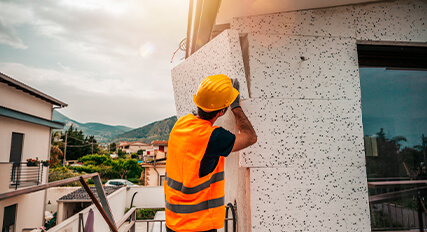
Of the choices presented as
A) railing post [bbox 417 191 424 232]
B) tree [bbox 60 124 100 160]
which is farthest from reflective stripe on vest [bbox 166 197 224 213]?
tree [bbox 60 124 100 160]

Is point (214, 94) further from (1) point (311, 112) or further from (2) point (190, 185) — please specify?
(1) point (311, 112)

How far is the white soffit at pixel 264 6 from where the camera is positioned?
5.66 ft

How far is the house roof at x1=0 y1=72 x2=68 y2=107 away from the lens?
43.8ft

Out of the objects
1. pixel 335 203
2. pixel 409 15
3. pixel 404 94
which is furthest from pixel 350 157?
pixel 409 15

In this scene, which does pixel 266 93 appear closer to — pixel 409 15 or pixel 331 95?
pixel 331 95

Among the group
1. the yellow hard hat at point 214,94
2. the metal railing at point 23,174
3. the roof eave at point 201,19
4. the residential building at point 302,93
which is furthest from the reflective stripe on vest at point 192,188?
the metal railing at point 23,174

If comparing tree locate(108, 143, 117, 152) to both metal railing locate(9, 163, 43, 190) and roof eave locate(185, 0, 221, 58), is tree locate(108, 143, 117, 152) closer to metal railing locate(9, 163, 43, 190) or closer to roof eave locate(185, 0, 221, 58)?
metal railing locate(9, 163, 43, 190)

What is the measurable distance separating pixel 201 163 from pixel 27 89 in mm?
18610

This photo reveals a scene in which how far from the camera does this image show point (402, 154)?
2.09 meters

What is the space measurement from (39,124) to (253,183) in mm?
20082

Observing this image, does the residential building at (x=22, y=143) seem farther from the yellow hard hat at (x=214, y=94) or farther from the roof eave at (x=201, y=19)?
the yellow hard hat at (x=214, y=94)

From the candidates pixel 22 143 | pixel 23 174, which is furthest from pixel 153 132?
pixel 22 143

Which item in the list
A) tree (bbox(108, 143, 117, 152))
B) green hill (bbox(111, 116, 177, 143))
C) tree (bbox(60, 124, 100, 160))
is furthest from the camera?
green hill (bbox(111, 116, 177, 143))

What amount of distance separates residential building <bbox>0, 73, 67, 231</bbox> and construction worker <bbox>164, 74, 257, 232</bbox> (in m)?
16.0
